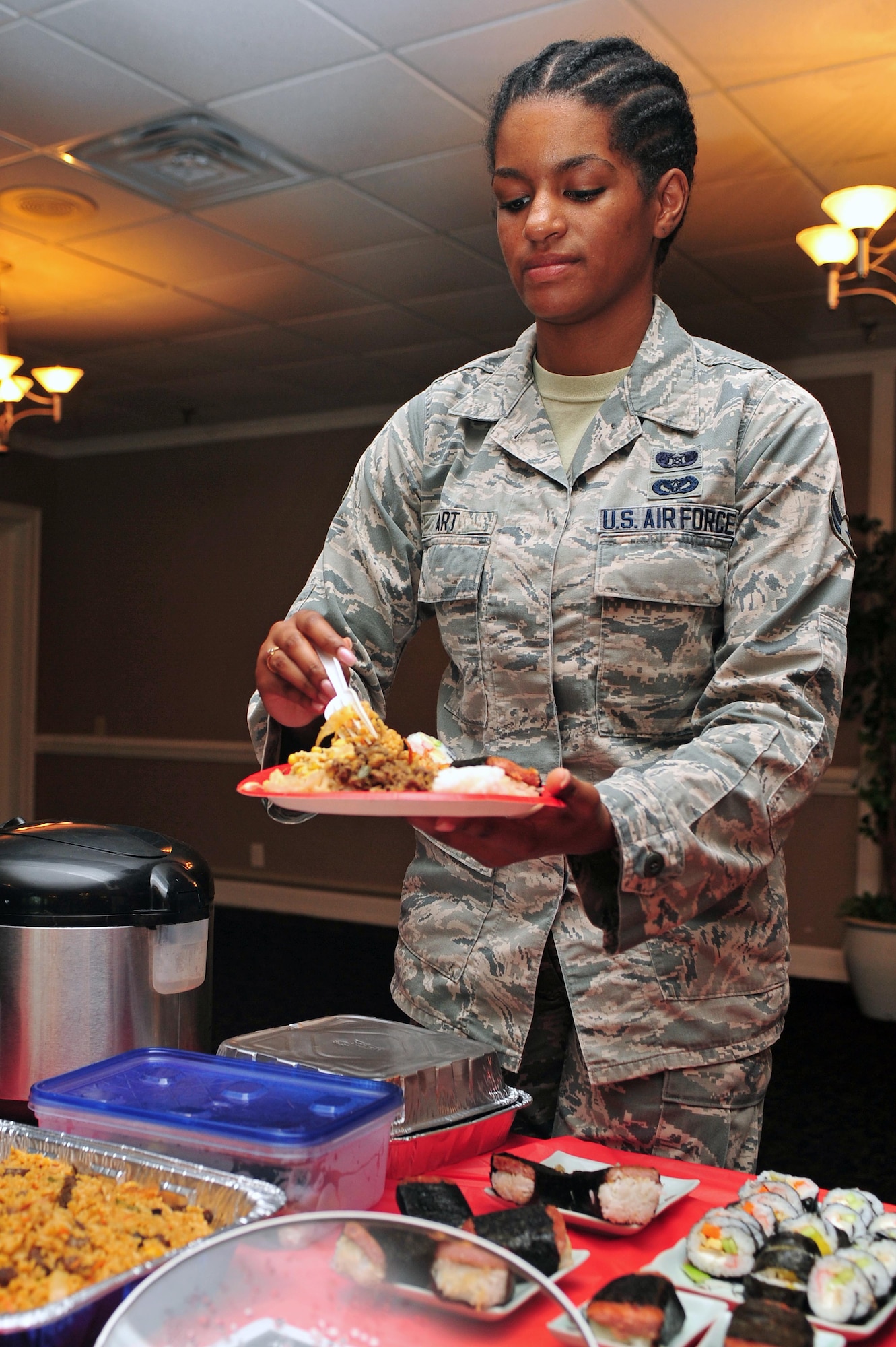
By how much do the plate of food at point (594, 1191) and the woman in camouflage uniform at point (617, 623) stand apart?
27 cm

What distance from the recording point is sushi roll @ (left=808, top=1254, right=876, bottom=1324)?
2.43 ft

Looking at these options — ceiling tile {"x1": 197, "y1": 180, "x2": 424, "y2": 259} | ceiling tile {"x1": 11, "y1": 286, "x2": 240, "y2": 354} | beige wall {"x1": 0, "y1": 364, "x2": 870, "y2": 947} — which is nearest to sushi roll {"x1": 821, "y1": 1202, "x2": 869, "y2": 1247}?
ceiling tile {"x1": 197, "y1": 180, "x2": 424, "y2": 259}

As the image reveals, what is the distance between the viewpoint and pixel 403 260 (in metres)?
4.55

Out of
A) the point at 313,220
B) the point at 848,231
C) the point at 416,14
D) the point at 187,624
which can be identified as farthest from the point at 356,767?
the point at 187,624

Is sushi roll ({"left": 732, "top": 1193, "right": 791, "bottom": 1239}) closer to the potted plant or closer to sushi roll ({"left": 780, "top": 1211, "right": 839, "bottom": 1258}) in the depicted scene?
sushi roll ({"left": 780, "top": 1211, "right": 839, "bottom": 1258})

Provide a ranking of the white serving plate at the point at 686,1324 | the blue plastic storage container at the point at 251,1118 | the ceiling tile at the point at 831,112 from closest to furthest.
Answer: the white serving plate at the point at 686,1324 → the blue plastic storage container at the point at 251,1118 → the ceiling tile at the point at 831,112

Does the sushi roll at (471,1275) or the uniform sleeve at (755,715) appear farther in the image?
the uniform sleeve at (755,715)

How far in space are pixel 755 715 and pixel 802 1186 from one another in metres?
0.40

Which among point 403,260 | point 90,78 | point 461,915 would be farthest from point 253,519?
point 461,915

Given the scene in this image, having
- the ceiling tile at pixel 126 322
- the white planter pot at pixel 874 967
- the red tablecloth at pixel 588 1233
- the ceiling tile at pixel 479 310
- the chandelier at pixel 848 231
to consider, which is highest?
the ceiling tile at pixel 126 322

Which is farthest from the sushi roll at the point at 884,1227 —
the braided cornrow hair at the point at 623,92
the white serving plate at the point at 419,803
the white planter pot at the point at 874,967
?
the white planter pot at the point at 874,967

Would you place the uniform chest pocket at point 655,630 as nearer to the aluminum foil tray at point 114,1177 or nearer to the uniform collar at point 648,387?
the uniform collar at point 648,387

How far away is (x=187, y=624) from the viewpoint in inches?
294

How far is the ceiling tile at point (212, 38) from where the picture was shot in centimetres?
295
